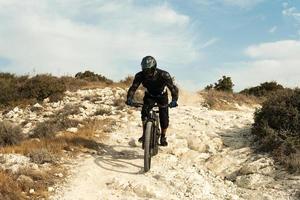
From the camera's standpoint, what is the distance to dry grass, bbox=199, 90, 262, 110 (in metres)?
21.2

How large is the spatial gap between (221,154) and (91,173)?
3.11 meters

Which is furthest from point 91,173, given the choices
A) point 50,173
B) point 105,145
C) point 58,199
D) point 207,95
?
point 207,95

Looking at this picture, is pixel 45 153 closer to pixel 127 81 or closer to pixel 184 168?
pixel 184 168

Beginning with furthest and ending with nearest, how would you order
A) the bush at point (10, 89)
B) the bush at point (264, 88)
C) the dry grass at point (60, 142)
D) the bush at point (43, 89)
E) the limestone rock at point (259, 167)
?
1. the bush at point (264, 88)
2. the bush at point (10, 89)
3. the bush at point (43, 89)
4. the dry grass at point (60, 142)
5. the limestone rock at point (259, 167)

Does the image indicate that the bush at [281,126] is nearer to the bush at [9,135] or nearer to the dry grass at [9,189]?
the dry grass at [9,189]

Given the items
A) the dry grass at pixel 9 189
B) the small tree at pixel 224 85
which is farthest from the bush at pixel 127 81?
the dry grass at pixel 9 189

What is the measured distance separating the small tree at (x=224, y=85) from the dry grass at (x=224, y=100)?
4.81 metres

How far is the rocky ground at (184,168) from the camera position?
9.48m

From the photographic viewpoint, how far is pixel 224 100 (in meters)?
22.4

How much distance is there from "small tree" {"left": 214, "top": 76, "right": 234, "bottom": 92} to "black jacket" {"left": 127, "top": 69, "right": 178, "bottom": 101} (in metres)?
18.7

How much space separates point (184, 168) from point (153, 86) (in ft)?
5.97

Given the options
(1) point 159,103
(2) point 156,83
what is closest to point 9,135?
(1) point 159,103

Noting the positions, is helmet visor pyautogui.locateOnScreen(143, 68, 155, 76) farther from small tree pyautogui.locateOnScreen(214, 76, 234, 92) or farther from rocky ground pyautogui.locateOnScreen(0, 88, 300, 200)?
small tree pyautogui.locateOnScreen(214, 76, 234, 92)

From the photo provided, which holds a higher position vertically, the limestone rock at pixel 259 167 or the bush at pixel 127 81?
the bush at pixel 127 81
